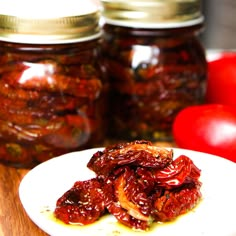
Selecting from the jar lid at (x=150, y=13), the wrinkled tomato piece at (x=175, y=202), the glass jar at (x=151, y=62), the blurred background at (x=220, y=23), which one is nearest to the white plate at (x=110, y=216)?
the wrinkled tomato piece at (x=175, y=202)

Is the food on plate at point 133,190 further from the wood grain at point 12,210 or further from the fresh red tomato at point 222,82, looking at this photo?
the fresh red tomato at point 222,82

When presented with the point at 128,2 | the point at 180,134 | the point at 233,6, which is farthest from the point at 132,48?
the point at 233,6

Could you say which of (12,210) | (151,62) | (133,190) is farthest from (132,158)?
(151,62)

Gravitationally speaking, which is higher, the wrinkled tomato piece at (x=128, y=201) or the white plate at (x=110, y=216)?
the wrinkled tomato piece at (x=128, y=201)

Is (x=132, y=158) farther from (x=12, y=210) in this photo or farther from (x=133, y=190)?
(x=12, y=210)

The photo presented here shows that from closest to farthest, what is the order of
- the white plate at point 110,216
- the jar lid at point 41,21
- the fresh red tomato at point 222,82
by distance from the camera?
1. the white plate at point 110,216
2. the jar lid at point 41,21
3. the fresh red tomato at point 222,82

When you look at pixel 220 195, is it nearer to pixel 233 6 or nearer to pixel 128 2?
pixel 128 2
